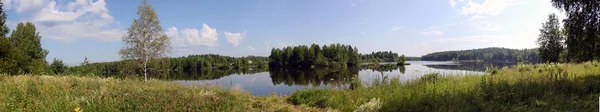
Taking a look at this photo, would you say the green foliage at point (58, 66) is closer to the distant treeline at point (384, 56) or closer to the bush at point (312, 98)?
the bush at point (312, 98)

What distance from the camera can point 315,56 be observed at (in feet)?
258

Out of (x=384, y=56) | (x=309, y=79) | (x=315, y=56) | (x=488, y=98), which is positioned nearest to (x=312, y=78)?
(x=309, y=79)

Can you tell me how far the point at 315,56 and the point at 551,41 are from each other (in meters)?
52.6

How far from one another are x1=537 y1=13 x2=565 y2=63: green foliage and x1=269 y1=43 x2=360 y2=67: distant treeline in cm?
4760

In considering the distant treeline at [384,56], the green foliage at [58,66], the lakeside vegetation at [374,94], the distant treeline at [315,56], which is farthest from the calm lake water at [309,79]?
the distant treeline at [384,56]

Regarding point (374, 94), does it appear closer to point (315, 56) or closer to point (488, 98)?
point (488, 98)

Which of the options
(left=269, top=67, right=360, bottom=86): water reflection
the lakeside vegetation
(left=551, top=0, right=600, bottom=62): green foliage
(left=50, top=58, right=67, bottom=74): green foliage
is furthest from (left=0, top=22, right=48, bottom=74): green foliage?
(left=551, top=0, right=600, bottom=62): green foliage

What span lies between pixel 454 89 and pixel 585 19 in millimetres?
5995

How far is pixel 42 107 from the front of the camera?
4.78m

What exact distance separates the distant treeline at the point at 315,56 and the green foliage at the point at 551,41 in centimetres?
4760

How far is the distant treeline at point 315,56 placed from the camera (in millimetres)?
78000

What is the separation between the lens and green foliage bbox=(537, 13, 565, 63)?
3216 centimetres

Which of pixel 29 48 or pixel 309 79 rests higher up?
pixel 29 48

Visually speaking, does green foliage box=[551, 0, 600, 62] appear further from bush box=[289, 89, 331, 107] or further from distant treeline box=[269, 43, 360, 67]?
distant treeline box=[269, 43, 360, 67]
